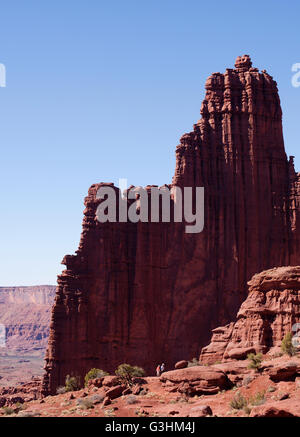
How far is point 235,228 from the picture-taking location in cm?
7669

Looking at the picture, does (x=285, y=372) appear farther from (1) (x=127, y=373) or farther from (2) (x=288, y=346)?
(1) (x=127, y=373)

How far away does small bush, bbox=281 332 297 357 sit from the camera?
42.6m

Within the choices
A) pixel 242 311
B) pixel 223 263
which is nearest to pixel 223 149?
pixel 223 263

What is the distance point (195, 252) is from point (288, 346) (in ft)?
107

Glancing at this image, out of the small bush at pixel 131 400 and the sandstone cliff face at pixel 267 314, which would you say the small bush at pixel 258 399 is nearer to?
the small bush at pixel 131 400

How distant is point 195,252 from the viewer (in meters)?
75.4

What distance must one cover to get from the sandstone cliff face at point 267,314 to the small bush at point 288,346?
1.93 meters

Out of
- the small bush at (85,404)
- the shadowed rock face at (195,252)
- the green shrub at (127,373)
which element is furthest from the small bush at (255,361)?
the shadowed rock face at (195,252)

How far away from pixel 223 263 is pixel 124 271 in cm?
921

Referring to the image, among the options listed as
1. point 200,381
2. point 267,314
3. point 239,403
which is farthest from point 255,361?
point 239,403

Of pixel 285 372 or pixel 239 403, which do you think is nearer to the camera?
pixel 239 403

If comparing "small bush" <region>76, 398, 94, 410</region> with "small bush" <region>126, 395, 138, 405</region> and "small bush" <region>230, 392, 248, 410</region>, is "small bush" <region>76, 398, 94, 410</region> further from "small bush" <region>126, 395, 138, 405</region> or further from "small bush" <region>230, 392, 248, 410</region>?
"small bush" <region>230, 392, 248, 410</region>

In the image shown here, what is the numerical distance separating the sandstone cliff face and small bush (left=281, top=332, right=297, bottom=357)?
6.32 ft
